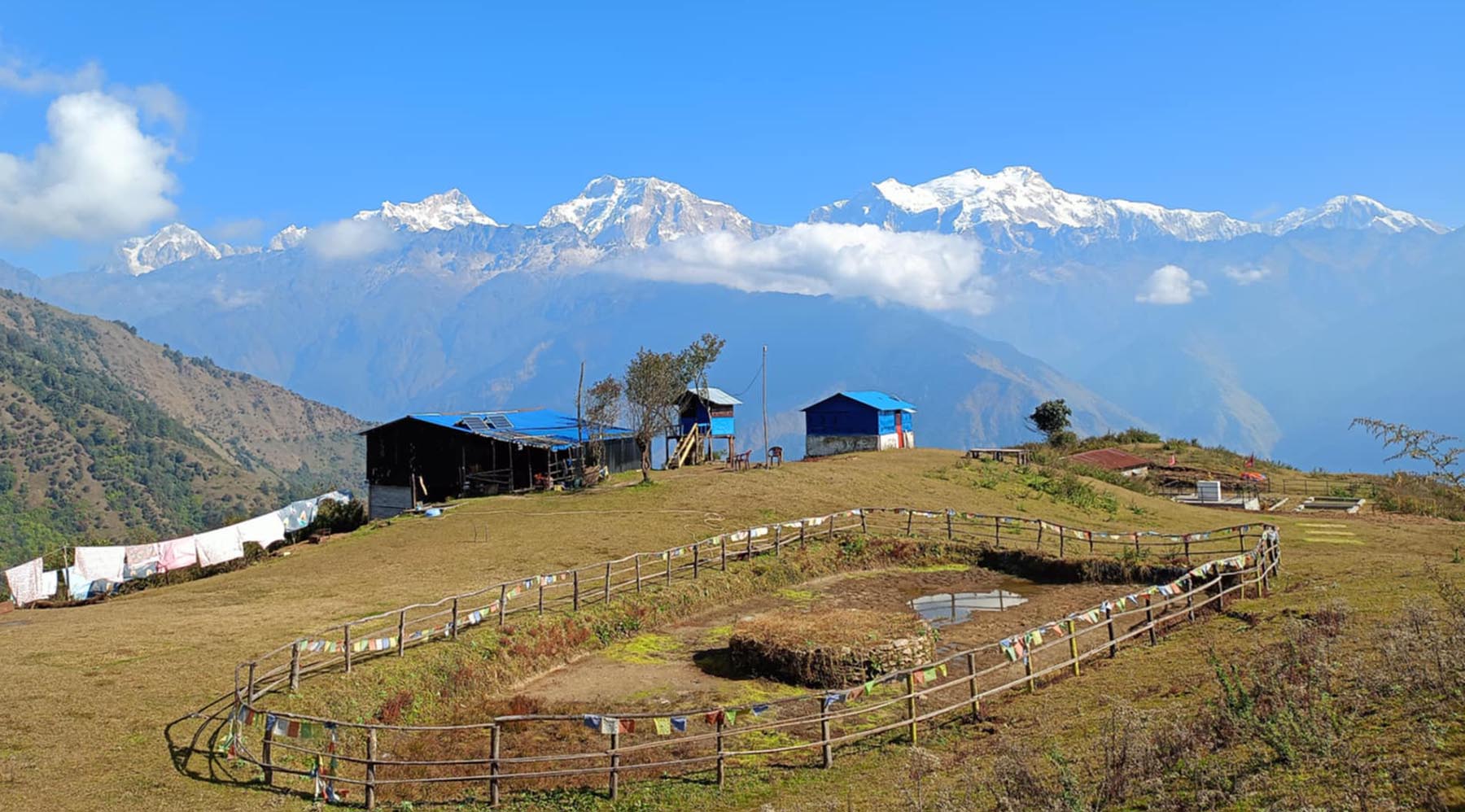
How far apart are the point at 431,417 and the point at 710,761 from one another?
4255cm

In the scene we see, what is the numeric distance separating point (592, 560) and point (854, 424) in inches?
1561

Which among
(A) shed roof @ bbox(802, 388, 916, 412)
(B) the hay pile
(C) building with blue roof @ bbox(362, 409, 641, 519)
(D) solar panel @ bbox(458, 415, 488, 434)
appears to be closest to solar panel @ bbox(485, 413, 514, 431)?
(C) building with blue roof @ bbox(362, 409, 641, 519)

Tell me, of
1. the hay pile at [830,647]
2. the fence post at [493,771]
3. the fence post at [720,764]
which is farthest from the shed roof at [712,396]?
the fence post at [493,771]

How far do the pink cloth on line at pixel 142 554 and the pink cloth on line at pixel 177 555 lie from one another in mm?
97

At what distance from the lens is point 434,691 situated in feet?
70.1

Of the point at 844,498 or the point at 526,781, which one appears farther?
the point at 844,498

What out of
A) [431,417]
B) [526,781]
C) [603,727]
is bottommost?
[526,781]

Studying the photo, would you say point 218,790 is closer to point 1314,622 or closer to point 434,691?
point 434,691

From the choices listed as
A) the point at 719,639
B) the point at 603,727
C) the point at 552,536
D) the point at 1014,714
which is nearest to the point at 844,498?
the point at 552,536

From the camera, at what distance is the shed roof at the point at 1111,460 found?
6681 cm

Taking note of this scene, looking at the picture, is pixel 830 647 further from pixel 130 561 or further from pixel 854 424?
pixel 854 424

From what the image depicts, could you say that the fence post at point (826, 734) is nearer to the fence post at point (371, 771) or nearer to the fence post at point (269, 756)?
the fence post at point (371, 771)

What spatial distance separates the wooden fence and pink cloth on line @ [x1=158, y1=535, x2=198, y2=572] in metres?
20.2

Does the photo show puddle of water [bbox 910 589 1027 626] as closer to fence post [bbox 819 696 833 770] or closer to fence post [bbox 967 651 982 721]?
fence post [bbox 967 651 982 721]
